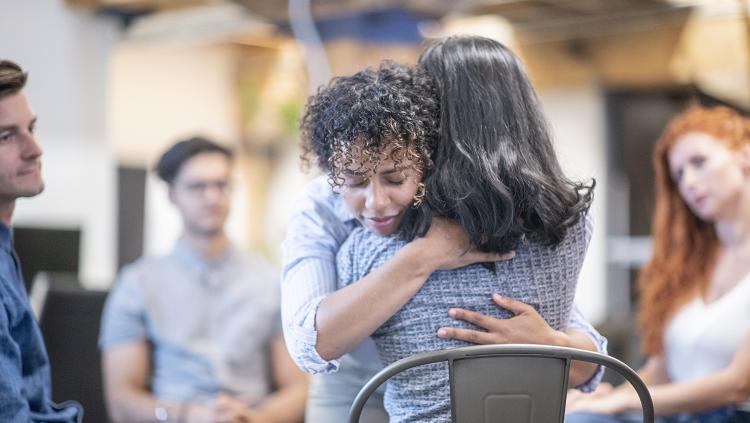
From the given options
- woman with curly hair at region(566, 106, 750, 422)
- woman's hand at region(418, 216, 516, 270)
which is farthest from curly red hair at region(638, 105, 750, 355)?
woman's hand at region(418, 216, 516, 270)

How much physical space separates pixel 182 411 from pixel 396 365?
1186mm

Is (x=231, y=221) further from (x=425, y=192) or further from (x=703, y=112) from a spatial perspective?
(x=425, y=192)

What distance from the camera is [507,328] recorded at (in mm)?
1031

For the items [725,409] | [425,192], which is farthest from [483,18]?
[425,192]

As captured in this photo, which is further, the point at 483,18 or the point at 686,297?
the point at 483,18

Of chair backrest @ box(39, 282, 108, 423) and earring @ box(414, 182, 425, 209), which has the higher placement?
earring @ box(414, 182, 425, 209)

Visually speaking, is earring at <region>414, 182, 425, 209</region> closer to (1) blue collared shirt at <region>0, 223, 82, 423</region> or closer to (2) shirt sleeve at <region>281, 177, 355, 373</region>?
(2) shirt sleeve at <region>281, 177, 355, 373</region>

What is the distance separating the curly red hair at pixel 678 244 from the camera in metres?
1.78

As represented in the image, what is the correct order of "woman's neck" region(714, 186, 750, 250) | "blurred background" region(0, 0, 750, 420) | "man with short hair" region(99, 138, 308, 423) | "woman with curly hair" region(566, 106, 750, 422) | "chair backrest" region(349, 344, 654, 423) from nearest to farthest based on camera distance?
1. "chair backrest" region(349, 344, 654, 423)
2. "woman with curly hair" region(566, 106, 750, 422)
3. "woman's neck" region(714, 186, 750, 250)
4. "man with short hair" region(99, 138, 308, 423)
5. "blurred background" region(0, 0, 750, 420)

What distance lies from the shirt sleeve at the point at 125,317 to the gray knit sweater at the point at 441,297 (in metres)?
1.19

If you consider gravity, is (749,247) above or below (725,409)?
above

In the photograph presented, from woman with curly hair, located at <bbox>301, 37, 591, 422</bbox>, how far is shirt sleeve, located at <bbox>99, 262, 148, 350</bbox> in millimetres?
1186

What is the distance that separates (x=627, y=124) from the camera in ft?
15.0

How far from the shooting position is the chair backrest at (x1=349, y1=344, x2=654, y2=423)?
3.10 feet
